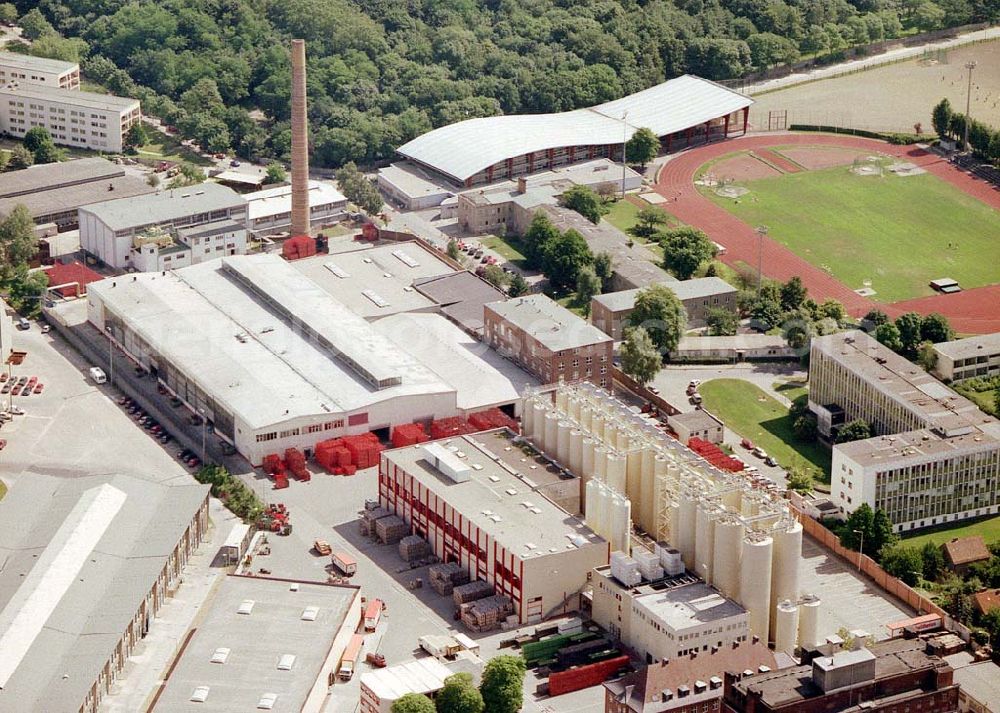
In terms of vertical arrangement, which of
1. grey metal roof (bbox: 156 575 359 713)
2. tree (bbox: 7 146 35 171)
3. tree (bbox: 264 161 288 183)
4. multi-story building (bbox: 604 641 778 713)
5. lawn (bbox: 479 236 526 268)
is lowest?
grey metal roof (bbox: 156 575 359 713)

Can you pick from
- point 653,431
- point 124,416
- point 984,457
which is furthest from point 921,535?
point 124,416

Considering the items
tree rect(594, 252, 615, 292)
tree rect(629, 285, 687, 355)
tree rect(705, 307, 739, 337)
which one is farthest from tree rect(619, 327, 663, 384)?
tree rect(594, 252, 615, 292)

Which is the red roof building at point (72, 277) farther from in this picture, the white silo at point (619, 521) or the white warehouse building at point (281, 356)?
the white silo at point (619, 521)

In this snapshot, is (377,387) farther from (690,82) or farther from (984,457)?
(690,82)

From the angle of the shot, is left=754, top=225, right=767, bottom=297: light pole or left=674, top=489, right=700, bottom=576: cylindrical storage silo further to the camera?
left=754, top=225, right=767, bottom=297: light pole

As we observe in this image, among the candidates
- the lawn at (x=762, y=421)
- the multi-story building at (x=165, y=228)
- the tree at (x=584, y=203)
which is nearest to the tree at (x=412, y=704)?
the lawn at (x=762, y=421)

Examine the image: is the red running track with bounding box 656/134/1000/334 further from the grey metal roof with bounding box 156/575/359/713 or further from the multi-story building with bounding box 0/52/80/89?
the grey metal roof with bounding box 156/575/359/713

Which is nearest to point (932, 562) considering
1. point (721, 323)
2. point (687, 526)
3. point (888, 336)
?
point (687, 526)
